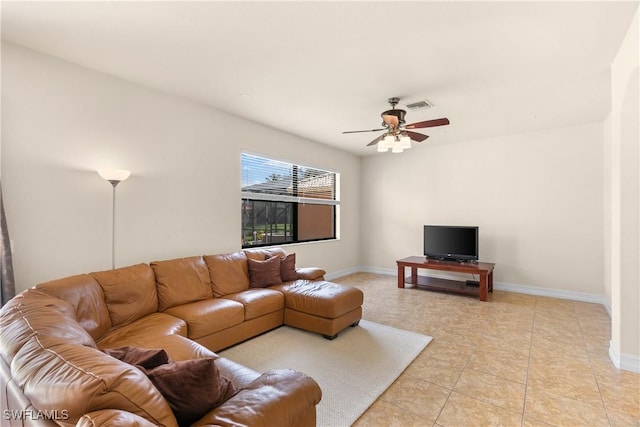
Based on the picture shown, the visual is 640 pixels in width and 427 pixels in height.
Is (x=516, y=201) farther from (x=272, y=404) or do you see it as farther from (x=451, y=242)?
(x=272, y=404)

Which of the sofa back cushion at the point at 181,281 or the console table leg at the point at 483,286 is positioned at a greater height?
the sofa back cushion at the point at 181,281

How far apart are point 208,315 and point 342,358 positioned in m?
1.34

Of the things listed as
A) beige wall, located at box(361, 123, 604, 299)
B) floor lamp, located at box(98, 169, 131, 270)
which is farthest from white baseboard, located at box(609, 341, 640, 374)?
floor lamp, located at box(98, 169, 131, 270)

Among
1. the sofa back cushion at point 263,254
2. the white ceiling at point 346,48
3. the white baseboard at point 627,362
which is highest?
the white ceiling at point 346,48

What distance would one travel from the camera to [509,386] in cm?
236

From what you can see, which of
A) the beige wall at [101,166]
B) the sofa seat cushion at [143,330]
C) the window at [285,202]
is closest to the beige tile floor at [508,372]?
the sofa seat cushion at [143,330]

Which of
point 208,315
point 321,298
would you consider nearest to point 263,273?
point 321,298

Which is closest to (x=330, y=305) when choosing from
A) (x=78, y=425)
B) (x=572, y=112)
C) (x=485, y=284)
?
(x=78, y=425)

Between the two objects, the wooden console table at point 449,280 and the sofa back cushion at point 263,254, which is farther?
the wooden console table at point 449,280

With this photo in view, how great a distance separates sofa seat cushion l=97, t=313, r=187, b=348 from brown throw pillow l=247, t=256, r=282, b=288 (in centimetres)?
117

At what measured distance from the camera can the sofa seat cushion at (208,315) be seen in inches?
106

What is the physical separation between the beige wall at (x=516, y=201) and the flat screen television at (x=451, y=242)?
498 mm

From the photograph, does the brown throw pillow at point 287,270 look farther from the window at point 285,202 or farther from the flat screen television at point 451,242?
the flat screen television at point 451,242

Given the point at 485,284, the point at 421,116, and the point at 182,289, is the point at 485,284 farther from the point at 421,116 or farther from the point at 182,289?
the point at 182,289
